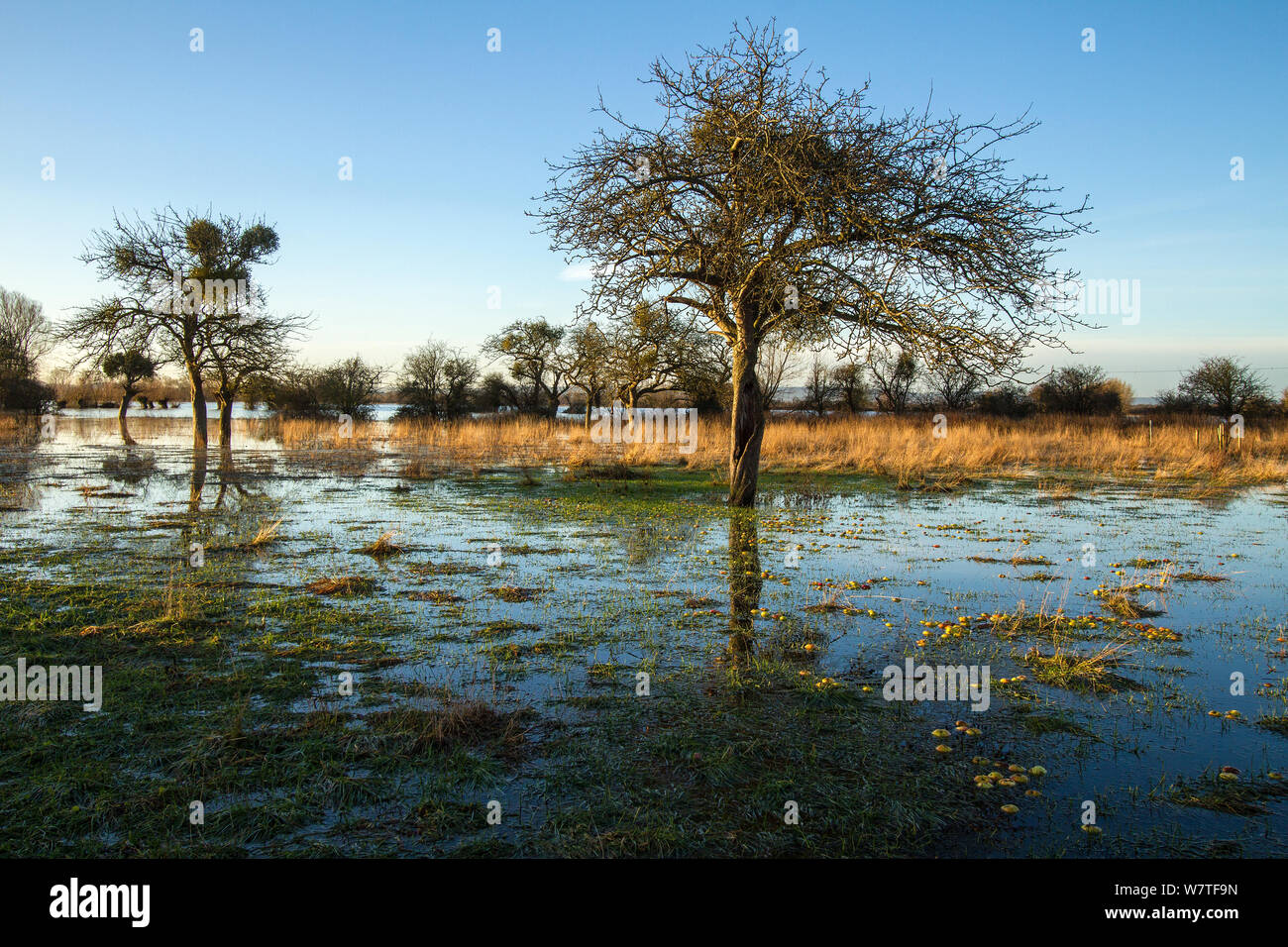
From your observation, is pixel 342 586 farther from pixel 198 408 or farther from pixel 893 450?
pixel 198 408

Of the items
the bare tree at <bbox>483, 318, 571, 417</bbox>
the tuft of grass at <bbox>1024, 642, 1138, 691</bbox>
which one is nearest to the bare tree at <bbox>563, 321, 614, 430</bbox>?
the bare tree at <bbox>483, 318, 571, 417</bbox>

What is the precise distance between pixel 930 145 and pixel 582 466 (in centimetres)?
1219

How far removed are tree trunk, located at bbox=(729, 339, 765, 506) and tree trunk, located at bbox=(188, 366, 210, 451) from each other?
1775cm

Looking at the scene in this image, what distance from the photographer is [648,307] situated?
1315 cm

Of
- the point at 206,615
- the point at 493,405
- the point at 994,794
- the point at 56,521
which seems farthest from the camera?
the point at 493,405

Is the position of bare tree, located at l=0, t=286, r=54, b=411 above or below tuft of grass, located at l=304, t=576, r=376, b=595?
above

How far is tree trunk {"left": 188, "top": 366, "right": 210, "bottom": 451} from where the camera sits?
2385 centimetres

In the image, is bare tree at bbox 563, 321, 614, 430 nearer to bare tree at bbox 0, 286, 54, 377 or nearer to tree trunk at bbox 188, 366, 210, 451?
tree trunk at bbox 188, 366, 210, 451

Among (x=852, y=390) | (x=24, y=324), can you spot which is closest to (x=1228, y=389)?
(x=852, y=390)

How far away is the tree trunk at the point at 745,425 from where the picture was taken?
13312mm

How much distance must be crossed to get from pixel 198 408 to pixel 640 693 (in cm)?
2508
